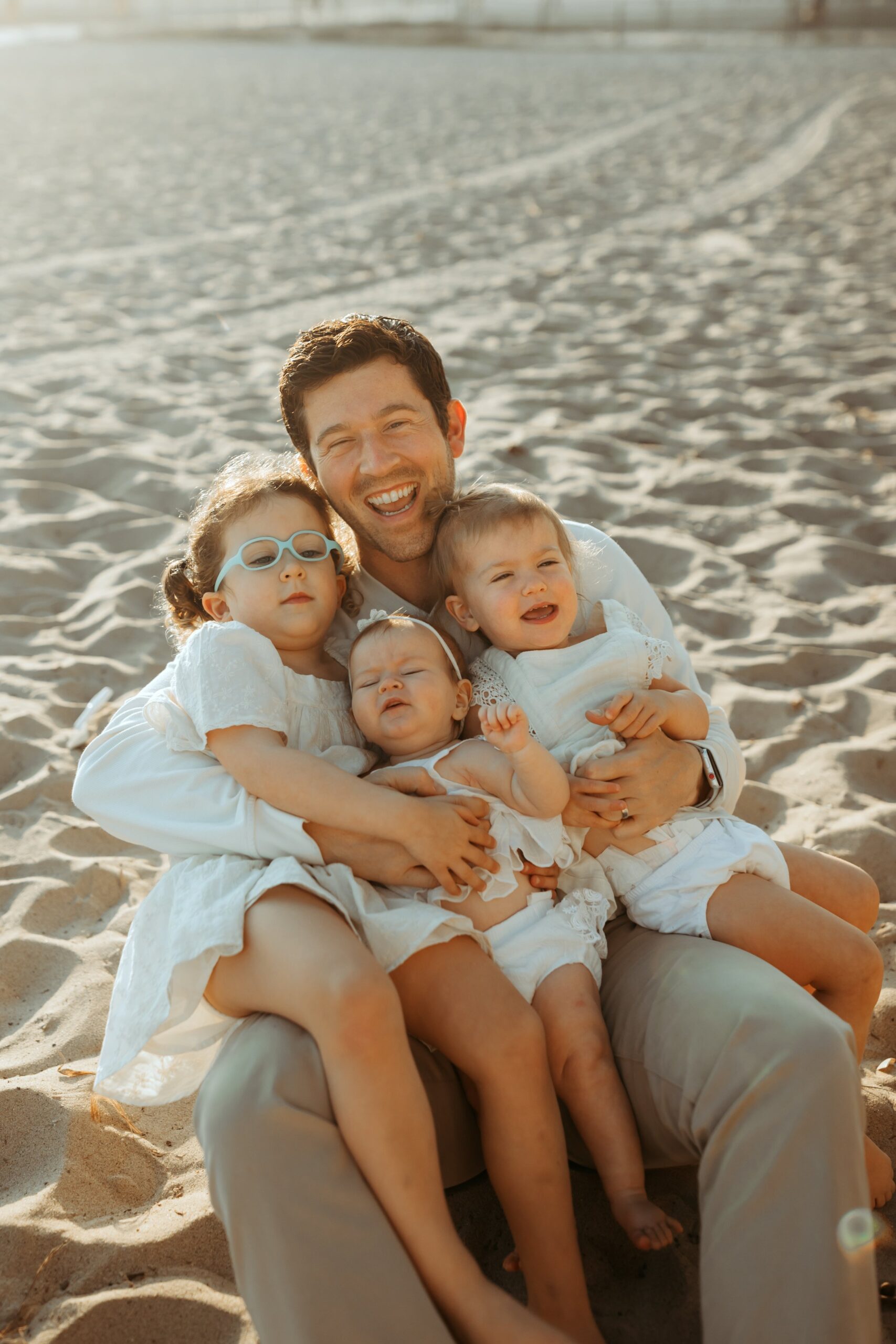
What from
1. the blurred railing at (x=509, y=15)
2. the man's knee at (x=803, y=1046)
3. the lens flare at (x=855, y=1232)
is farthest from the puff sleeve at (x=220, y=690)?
the blurred railing at (x=509, y=15)

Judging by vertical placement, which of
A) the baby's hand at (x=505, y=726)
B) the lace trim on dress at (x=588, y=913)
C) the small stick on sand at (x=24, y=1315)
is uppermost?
the baby's hand at (x=505, y=726)

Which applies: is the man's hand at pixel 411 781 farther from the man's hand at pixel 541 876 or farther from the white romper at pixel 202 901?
the man's hand at pixel 541 876

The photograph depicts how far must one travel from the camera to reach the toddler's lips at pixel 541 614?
2.54 metres

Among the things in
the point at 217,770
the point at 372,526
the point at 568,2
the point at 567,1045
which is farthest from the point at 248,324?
the point at 568,2

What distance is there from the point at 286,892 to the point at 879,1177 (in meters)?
1.29

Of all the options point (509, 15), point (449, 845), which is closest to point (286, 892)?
point (449, 845)

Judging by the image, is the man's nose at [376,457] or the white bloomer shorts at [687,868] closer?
the white bloomer shorts at [687,868]

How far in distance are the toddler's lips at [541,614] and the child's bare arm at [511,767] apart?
0.34 meters

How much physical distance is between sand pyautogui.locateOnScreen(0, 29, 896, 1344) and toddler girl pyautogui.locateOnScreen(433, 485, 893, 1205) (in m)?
0.47

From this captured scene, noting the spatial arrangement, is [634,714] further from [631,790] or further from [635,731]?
[631,790]

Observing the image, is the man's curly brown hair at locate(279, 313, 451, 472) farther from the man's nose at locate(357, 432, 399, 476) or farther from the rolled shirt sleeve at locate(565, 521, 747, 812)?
the rolled shirt sleeve at locate(565, 521, 747, 812)

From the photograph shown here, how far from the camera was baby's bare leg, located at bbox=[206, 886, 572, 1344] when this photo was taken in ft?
5.64

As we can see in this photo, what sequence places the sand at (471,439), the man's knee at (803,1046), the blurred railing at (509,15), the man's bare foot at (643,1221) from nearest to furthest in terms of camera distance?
the man's knee at (803,1046) < the man's bare foot at (643,1221) < the sand at (471,439) < the blurred railing at (509,15)

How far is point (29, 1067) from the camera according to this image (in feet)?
8.20
